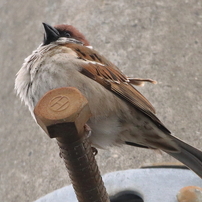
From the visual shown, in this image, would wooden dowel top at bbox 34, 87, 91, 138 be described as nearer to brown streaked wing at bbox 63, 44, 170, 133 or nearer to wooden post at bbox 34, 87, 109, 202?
wooden post at bbox 34, 87, 109, 202

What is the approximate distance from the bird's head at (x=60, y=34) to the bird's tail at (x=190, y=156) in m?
0.86

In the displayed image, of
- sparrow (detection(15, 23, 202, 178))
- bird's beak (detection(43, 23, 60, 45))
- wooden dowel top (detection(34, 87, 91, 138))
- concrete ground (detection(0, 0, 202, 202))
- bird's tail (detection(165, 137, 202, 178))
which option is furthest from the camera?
concrete ground (detection(0, 0, 202, 202))

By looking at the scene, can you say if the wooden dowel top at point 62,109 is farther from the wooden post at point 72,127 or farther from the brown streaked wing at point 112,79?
the brown streaked wing at point 112,79

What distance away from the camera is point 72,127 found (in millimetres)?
1386

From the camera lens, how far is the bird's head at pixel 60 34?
238cm

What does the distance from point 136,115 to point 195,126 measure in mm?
1070

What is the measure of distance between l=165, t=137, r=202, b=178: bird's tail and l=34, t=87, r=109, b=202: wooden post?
2.38 ft

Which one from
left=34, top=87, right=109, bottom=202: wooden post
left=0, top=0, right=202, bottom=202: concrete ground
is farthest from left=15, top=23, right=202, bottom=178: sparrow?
left=0, top=0, right=202, bottom=202: concrete ground

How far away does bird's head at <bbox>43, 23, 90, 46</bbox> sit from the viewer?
2.38 meters

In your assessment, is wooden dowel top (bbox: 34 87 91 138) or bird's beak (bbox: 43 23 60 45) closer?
wooden dowel top (bbox: 34 87 91 138)

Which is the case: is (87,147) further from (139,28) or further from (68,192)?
(139,28)

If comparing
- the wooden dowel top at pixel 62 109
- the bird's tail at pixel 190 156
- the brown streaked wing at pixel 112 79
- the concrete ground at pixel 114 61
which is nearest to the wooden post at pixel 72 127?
the wooden dowel top at pixel 62 109

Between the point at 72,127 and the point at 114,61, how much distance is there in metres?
2.43

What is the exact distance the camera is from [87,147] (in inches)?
60.4
